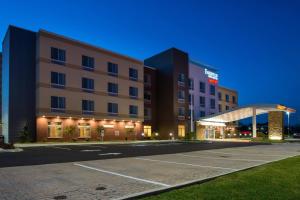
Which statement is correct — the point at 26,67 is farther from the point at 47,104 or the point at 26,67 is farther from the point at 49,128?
the point at 49,128

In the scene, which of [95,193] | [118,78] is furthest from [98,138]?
[95,193]

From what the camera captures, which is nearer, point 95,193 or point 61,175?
point 95,193

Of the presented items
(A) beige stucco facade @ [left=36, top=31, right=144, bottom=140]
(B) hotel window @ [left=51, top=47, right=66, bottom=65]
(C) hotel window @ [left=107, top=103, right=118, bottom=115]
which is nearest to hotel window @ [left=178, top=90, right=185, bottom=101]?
(A) beige stucco facade @ [left=36, top=31, right=144, bottom=140]

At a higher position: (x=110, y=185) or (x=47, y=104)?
(x=47, y=104)

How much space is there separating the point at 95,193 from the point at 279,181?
5.44 m

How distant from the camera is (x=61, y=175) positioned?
966 centimetres

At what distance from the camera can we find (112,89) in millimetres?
44812

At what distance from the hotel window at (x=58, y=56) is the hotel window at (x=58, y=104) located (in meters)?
4.97

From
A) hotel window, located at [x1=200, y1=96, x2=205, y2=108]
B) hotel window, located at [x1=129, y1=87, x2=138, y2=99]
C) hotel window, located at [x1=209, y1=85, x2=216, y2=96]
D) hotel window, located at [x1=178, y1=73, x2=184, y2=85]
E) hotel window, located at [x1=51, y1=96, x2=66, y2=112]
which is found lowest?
hotel window, located at [x1=51, y1=96, x2=66, y2=112]

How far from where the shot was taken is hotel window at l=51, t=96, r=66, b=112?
120 feet

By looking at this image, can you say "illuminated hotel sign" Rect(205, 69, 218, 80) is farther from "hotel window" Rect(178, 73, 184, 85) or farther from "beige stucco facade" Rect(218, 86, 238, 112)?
"hotel window" Rect(178, 73, 184, 85)

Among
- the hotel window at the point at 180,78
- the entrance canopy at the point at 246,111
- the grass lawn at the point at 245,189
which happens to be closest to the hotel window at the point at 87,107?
the hotel window at the point at 180,78

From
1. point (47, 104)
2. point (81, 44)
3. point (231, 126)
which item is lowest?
point (231, 126)

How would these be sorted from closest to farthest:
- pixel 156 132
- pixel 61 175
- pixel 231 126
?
pixel 61 175, pixel 156 132, pixel 231 126
